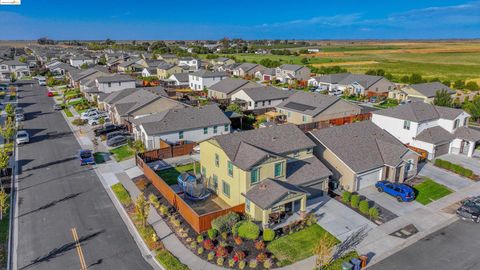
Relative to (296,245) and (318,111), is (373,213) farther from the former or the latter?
(318,111)

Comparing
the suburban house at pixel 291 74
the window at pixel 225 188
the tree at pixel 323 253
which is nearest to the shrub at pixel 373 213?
the tree at pixel 323 253

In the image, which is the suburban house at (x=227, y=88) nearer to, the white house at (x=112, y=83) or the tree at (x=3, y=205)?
the white house at (x=112, y=83)

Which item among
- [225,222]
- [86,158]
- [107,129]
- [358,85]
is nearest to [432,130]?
[225,222]

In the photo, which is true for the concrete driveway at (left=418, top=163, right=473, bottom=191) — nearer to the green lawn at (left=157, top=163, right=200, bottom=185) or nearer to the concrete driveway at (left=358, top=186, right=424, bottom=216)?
the concrete driveway at (left=358, top=186, right=424, bottom=216)

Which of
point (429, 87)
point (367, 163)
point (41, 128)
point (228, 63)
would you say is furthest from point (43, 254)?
point (228, 63)

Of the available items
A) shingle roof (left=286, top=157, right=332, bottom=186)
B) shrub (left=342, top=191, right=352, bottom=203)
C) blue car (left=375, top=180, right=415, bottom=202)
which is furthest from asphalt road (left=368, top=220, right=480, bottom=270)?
shingle roof (left=286, top=157, right=332, bottom=186)

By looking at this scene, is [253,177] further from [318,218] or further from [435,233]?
[435,233]
